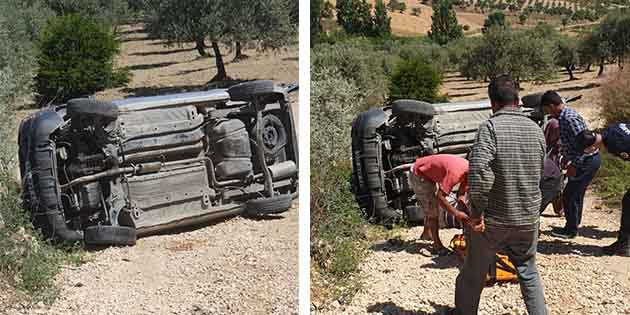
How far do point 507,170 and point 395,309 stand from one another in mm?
1573

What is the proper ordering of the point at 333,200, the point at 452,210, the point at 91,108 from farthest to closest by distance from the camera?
the point at 91,108 < the point at 333,200 < the point at 452,210

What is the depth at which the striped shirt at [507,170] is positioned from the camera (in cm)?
368

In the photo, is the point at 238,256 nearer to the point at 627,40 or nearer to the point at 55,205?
the point at 55,205

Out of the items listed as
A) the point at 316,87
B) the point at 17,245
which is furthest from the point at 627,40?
the point at 17,245

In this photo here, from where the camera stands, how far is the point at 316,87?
7227 millimetres

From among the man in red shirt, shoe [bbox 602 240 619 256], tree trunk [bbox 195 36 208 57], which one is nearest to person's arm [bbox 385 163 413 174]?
the man in red shirt

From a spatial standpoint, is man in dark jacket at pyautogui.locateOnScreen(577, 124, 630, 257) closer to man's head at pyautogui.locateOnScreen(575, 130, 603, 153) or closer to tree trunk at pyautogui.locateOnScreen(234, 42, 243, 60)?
man's head at pyautogui.locateOnScreen(575, 130, 603, 153)

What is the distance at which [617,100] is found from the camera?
401 inches

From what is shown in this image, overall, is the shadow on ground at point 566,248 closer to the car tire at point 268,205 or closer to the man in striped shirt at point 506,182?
the man in striped shirt at point 506,182

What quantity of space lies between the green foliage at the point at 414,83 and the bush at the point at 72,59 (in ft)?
21.2

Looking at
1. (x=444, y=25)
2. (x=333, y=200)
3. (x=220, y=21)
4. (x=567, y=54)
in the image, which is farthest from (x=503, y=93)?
(x=444, y=25)

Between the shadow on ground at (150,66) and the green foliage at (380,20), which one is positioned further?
the shadow on ground at (150,66)

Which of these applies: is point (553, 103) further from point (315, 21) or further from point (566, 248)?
point (315, 21)

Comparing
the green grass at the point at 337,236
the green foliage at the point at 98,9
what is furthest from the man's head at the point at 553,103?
the green foliage at the point at 98,9
